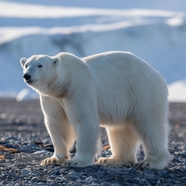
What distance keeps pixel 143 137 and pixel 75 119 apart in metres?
0.75

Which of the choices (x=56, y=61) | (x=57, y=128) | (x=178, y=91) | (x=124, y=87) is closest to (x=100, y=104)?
(x=124, y=87)

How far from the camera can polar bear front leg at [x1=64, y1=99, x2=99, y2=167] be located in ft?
16.4

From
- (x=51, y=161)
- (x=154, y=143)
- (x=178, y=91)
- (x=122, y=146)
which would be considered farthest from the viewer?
(x=178, y=91)

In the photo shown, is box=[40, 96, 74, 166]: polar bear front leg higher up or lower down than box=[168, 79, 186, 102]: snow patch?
higher up

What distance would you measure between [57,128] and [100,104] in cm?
45

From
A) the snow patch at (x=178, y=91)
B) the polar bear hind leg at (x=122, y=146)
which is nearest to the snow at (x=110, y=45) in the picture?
the snow patch at (x=178, y=91)

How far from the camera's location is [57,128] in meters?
5.25

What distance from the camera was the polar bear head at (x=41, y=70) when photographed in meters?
4.89

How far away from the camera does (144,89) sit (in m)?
5.41

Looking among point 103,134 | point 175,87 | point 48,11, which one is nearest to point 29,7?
point 48,11

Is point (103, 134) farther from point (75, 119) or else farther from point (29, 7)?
point (29, 7)

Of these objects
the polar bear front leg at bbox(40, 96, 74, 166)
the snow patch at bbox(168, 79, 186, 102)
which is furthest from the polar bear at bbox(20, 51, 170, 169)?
the snow patch at bbox(168, 79, 186, 102)

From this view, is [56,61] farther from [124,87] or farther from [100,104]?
[124,87]

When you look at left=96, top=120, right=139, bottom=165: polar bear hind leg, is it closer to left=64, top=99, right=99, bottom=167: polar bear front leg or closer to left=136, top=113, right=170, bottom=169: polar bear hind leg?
left=136, top=113, right=170, bottom=169: polar bear hind leg
